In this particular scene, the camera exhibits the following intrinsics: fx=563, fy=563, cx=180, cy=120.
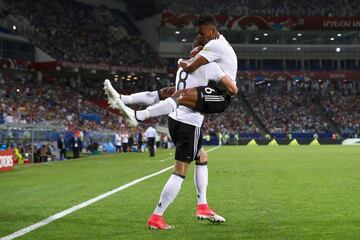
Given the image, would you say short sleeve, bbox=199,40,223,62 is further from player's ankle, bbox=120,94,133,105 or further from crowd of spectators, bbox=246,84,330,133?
crowd of spectators, bbox=246,84,330,133

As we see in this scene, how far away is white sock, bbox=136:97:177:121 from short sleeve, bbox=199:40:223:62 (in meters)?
0.66

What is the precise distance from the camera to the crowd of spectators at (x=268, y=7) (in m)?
79.8

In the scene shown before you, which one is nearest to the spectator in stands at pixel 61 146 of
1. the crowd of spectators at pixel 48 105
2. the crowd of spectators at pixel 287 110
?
the crowd of spectators at pixel 48 105

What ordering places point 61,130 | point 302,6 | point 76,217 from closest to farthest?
point 76,217 < point 61,130 < point 302,6

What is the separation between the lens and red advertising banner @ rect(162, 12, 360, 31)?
78625 millimetres

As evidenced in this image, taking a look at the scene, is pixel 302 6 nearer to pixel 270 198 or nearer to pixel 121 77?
pixel 121 77

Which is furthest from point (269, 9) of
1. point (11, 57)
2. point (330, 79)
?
point (11, 57)

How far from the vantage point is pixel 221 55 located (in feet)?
22.2

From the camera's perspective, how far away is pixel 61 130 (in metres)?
34.5

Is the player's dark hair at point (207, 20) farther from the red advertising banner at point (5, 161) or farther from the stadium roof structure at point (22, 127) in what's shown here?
the stadium roof structure at point (22, 127)

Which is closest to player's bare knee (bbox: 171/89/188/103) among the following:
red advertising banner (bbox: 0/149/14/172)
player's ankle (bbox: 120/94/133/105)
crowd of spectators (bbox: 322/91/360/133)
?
player's ankle (bbox: 120/94/133/105)

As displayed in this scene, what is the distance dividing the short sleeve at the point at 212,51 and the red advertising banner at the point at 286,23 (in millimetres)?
71855

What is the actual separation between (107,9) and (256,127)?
2572 cm

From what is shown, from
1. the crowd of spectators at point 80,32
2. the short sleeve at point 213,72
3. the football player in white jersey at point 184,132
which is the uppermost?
the crowd of spectators at point 80,32
